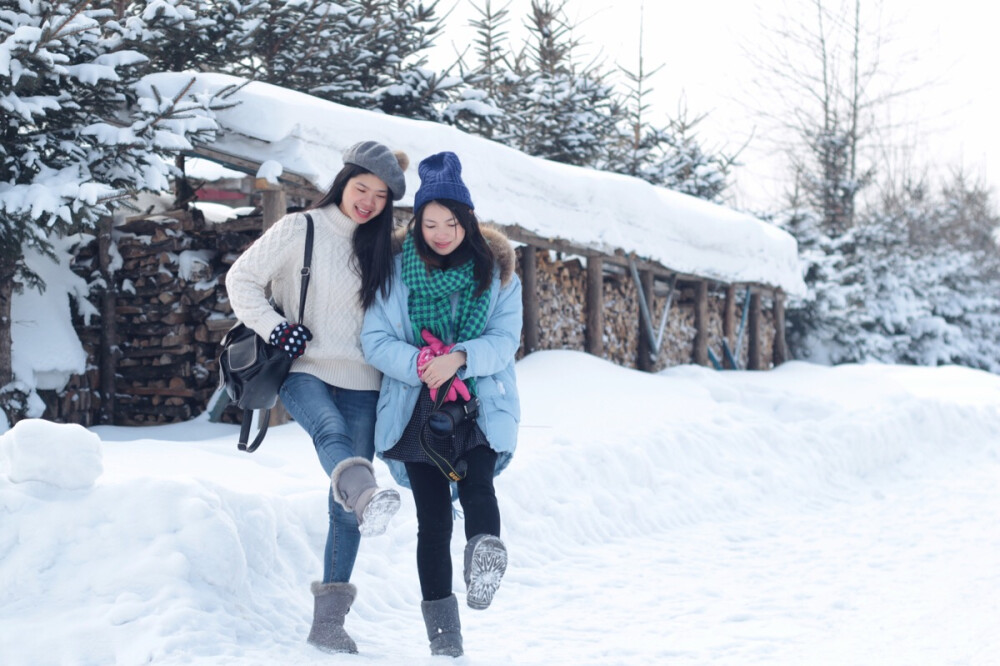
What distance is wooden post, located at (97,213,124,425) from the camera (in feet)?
27.2

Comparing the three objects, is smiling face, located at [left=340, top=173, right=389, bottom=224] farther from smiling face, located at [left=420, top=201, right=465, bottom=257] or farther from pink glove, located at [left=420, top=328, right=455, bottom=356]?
pink glove, located at [left=420, top=328, right=455, bottom=356]

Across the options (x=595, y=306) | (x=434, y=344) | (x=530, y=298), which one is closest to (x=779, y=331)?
(x=595, y=306)

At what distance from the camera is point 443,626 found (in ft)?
11.3

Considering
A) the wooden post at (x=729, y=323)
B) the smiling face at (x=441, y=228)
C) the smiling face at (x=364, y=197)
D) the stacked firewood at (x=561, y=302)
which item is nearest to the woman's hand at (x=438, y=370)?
the smiling face at (x=441, y=228)

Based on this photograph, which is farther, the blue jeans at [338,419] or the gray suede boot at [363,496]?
the blue jeans at [338,419]

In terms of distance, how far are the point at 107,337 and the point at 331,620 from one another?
5.51 meters

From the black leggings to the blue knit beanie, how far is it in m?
0.89

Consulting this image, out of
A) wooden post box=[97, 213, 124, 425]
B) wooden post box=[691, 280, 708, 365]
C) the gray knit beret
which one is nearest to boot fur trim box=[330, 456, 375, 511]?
the gray knit beret

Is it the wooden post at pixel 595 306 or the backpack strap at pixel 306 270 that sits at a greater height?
the wooden post at pixel 595 306

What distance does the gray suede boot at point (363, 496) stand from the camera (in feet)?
10.3

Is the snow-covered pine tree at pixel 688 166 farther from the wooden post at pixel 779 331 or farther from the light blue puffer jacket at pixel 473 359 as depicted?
the light blue puffer jacket at pixel 473 359

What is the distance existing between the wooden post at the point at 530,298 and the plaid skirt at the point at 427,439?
672 cm

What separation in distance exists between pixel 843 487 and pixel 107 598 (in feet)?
23.9

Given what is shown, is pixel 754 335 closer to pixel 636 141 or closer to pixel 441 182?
pixel 636 141
